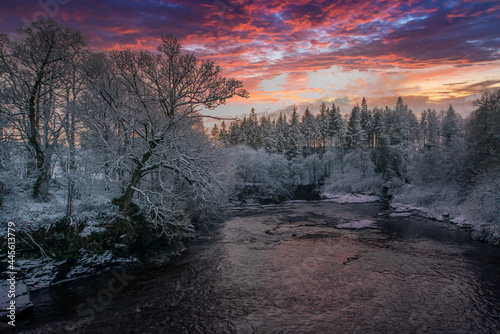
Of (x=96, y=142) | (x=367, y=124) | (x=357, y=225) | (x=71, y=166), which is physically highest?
(x=367, y=124)

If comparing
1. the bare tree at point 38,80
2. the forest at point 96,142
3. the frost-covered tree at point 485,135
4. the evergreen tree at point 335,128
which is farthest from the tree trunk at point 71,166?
the evergreen tree at point 335,128

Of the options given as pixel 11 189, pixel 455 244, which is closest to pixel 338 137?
pixel 455 244

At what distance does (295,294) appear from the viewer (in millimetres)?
10297

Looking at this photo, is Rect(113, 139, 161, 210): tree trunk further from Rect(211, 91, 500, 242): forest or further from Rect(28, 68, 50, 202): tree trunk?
Rect(211, 91, 500, 242): forest

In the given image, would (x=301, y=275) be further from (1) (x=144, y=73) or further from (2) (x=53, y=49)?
(2) (x=53, y=49)

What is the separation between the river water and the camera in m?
8.24

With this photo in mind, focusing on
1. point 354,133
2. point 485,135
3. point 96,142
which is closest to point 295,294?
point 96,142

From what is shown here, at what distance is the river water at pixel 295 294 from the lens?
8.24 meters

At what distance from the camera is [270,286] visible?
11.1m

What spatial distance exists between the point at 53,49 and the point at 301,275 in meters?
18.7

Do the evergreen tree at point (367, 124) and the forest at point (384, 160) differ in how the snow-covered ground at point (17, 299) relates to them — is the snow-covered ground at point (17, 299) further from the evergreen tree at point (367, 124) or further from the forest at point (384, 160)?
the evergreen tree at point (367, 124)

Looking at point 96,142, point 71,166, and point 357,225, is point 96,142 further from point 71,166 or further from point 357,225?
point 357,225

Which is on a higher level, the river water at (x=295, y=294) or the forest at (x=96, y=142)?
the forest at (x=96, y=142)

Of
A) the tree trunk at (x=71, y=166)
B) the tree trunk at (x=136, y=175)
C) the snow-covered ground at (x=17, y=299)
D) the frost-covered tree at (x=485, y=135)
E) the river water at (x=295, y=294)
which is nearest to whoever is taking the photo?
the river water at (x=295, y=294)
